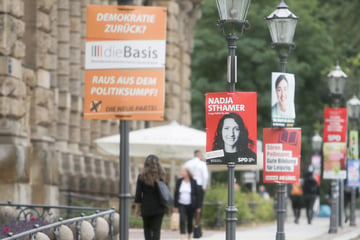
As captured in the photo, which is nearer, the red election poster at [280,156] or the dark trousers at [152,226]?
the dark trousers at [152,226]

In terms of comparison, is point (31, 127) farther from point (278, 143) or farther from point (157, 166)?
point (157, 166)

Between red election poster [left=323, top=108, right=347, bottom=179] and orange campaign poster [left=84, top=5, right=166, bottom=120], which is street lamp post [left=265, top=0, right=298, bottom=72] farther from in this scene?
orange campaign poster [left=84, top=5, right=166, bottom=120]

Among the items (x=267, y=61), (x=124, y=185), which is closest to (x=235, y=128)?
(x=124, y=185)

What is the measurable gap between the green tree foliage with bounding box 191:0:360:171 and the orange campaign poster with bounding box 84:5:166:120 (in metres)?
52.4

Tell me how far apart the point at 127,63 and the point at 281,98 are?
1025 cm

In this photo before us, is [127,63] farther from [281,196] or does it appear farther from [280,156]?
[281,196]

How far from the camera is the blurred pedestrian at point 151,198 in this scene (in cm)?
2047

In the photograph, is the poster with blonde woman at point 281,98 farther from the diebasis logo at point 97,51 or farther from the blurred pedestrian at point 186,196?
the diebasis logo at point 97,51

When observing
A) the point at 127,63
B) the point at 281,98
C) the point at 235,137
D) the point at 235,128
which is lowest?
the point at 235,137

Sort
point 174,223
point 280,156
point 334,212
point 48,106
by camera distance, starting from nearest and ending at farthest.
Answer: point 280,156, point 48,106, point 174,223, point 334,212

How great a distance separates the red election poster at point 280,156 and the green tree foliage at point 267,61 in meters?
41.8

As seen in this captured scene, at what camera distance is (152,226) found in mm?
20703

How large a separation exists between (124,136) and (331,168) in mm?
21672

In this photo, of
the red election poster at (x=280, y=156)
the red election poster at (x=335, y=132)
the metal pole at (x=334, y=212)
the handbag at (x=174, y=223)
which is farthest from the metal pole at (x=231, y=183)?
the metal pole at (x=334, y=212)
